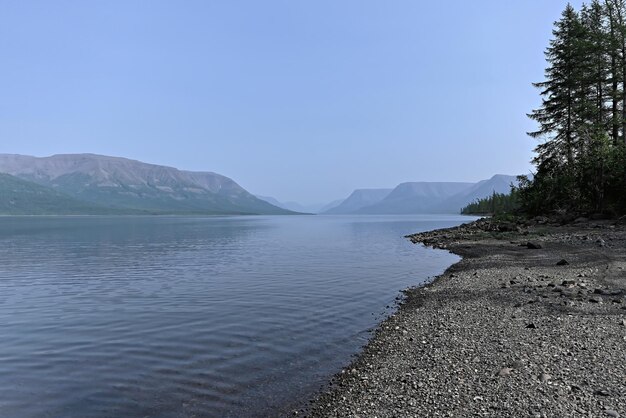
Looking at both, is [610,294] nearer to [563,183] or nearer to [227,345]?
[227,345]

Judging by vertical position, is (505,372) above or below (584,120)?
below

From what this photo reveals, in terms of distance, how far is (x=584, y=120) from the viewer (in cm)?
5944

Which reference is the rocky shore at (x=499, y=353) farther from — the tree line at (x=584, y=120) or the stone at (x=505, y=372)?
the tree line at (x=584, y=120)

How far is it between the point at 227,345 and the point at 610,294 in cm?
1598

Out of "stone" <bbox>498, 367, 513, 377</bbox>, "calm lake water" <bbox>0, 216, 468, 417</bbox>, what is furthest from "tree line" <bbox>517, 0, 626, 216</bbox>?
"stone" <bbox>498, 367, 513, 377</bbox>

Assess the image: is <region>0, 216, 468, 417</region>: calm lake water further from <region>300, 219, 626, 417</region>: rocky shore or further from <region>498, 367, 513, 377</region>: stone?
<region>498, 367, 513, 377</region>: stone

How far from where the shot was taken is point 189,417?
9938mm

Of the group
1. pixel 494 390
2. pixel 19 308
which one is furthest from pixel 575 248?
pixel 19 308

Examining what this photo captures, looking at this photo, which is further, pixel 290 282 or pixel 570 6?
pixel 570 6

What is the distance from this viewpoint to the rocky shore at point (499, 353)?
8836 mm

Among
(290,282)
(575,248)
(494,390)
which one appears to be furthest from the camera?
(575,248)

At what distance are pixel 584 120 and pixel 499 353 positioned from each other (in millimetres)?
60272

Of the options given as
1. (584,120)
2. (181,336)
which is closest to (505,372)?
(181,336)

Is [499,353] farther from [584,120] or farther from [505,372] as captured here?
[584,120]
